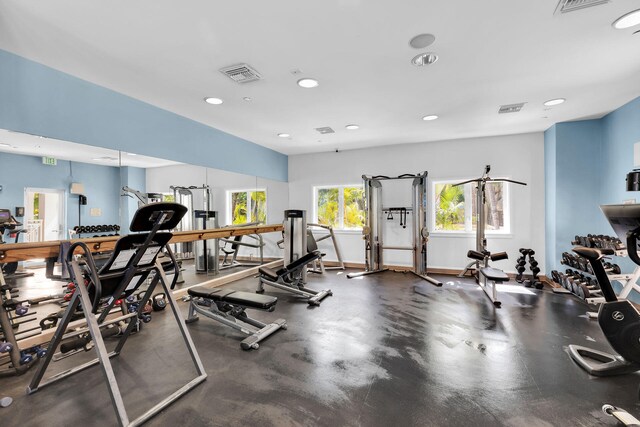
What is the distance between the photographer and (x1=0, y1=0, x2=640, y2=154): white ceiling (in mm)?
2078

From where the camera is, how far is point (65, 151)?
10.1 feet

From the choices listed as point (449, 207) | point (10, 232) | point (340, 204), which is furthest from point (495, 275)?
point (10, 232)

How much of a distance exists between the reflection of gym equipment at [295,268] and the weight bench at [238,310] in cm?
107

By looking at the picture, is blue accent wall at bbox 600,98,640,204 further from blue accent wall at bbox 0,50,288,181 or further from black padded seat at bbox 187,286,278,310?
blue accent wall at bbox 0,50,288,181

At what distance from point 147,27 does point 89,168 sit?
196 cm

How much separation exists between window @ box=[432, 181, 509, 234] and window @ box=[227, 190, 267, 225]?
3.77 metres

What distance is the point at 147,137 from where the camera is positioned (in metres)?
3.83

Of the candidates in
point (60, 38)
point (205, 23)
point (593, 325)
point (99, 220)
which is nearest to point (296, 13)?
point (205, 23)

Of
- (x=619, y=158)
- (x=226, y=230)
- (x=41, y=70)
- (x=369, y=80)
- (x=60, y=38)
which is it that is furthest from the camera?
(x=226, y=230)

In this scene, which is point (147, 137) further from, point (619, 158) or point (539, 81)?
point (619, 158)

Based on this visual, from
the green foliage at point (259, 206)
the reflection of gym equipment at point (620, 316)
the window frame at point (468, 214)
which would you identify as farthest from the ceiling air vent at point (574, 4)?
the green foliage at point (259, 206)

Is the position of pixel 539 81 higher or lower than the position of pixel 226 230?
higher

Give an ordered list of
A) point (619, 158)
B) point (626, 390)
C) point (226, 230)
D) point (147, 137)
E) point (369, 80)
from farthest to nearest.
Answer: point (226, 230), point (619, 158), point (147, 137), point (369, 80), point (626, 390)

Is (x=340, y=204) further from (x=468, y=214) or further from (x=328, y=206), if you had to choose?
(x=468, y=214)
